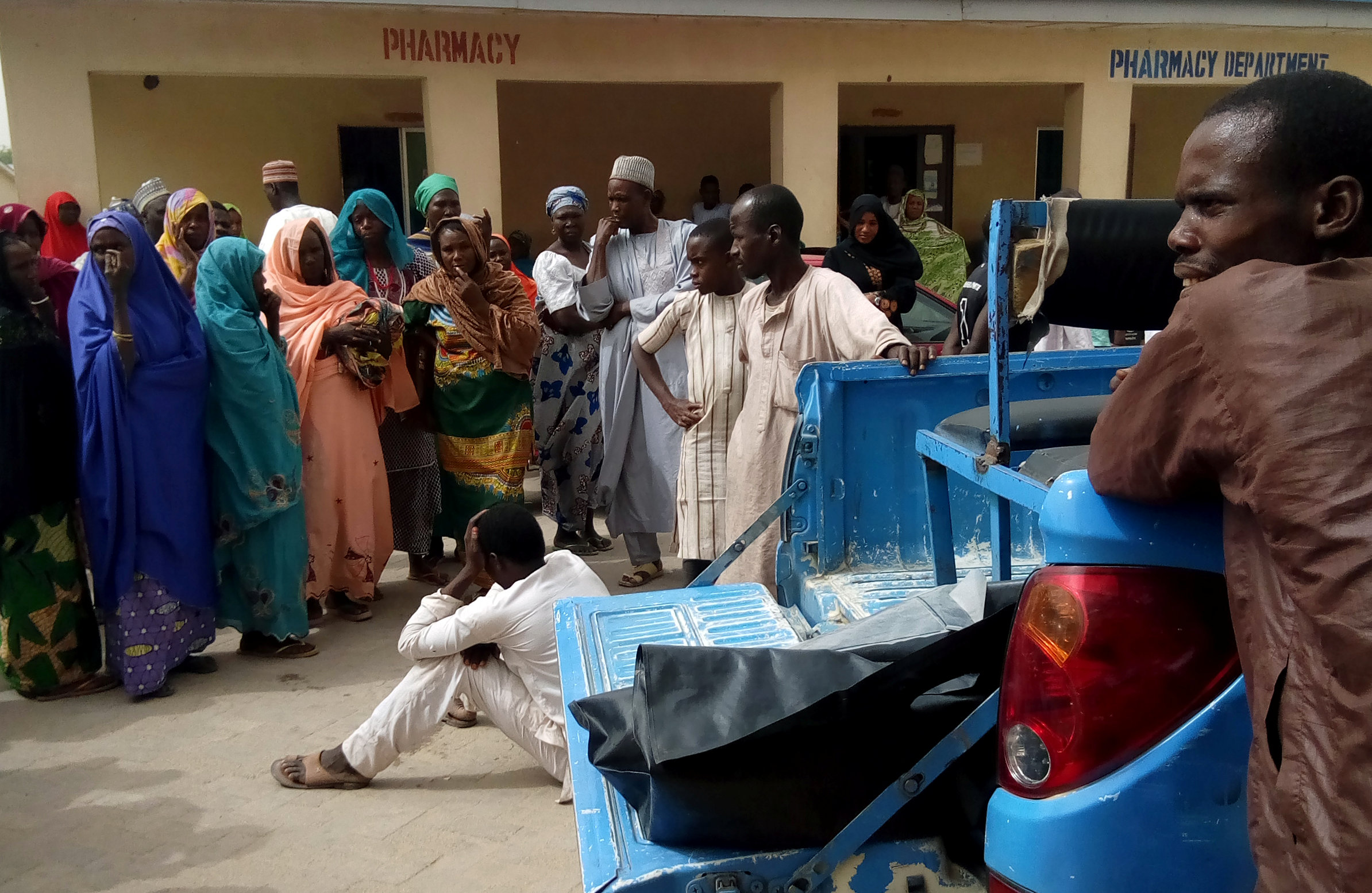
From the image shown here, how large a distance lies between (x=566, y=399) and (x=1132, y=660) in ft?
16.6

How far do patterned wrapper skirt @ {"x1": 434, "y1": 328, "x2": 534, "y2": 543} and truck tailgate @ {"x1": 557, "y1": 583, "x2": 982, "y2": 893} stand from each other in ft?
9.42

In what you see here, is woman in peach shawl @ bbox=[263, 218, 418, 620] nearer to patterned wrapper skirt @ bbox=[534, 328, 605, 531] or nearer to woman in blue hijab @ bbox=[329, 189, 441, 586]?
woman in blue hijab @ bbox=[329, 189, 441, 586]

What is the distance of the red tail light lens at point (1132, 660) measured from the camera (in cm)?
137

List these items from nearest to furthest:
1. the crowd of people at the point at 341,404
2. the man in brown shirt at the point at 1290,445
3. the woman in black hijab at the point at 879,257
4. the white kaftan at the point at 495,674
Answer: the man in brown shirt at the point at 1290,445 → the white kaftan at the point at 495,674 → the crowd of people at the point at 341,404 → the woman in black hijab at the point at 879,257

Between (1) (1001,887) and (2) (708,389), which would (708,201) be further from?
(1) (1001,887)

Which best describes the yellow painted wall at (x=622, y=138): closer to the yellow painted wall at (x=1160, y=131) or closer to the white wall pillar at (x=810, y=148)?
the white wall pillar at (x=810, y=148)

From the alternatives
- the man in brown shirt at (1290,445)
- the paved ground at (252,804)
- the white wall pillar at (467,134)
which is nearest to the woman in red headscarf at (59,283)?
the paved ground at (252,804)

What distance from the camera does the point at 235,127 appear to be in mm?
11492

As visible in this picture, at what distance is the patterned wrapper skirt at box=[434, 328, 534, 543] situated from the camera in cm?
570

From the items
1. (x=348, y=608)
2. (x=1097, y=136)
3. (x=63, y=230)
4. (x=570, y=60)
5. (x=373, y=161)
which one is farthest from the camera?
(x=373, y=161)

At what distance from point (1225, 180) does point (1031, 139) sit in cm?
1279

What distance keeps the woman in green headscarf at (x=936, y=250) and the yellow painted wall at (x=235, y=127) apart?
4.97m

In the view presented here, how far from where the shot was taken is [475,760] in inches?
155

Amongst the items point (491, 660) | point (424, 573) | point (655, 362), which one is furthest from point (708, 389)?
point (424, 573)
